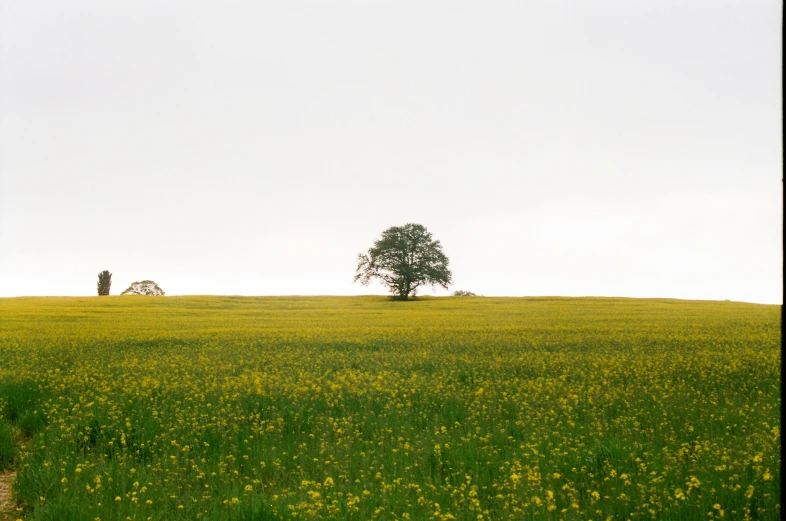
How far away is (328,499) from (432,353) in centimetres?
1221

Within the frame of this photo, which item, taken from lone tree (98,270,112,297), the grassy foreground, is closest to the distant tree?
lone tree (98,270,112,297)

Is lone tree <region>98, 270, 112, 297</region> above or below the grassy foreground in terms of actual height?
above

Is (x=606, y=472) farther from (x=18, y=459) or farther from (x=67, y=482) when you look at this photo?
(x=18, y=459)

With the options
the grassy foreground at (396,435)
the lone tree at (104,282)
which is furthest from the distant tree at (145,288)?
the grassy foreground at (396,435)

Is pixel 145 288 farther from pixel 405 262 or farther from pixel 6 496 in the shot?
pixel 6 496

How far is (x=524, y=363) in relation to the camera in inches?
652

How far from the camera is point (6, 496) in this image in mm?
7957

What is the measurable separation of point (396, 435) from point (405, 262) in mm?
64160

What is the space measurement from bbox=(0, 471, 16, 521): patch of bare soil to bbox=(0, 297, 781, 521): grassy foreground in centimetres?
19

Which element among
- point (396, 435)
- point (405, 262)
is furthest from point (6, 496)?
point (405, 262)

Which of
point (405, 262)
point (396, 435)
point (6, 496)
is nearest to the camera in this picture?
point (6, 496)

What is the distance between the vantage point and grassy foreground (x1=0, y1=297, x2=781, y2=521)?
6.89 metres

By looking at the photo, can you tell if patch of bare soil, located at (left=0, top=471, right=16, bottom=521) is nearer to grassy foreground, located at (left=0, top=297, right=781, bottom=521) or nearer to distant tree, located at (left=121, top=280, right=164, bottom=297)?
grassy foreground, located at (left=0, top=297, right=781, bottom=521)

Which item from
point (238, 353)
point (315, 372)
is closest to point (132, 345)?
point (238, 353)
